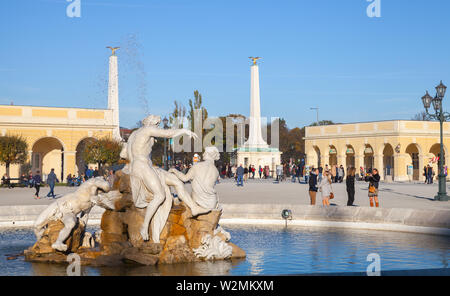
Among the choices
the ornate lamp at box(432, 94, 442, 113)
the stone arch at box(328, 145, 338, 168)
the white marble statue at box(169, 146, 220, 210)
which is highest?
the ornate lamp at box(432, 94, 442, 113)

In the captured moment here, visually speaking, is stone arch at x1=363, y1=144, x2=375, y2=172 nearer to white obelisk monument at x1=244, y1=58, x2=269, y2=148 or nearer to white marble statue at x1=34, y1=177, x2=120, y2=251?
white obelisk monument at x1=244, y1=58, x2=269, y2=148

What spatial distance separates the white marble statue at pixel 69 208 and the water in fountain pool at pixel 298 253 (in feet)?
1.71

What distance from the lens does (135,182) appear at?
9.40 m

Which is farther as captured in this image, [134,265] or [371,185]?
[371,185]

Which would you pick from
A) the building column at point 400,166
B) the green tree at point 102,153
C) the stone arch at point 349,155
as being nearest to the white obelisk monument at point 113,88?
the green tree at point 102,153

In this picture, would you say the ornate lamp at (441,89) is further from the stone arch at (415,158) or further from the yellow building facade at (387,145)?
the stone arch at (415,158)

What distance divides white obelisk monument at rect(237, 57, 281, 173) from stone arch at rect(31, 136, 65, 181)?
52.0ft

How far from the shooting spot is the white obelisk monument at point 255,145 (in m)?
55.5

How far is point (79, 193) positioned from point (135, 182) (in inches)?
41.5

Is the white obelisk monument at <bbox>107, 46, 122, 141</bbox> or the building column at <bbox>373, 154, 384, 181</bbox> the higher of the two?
the white obelisk monument at <bbox>107, 46, 122, 141</bbox>

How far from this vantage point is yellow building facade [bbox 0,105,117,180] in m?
46.9

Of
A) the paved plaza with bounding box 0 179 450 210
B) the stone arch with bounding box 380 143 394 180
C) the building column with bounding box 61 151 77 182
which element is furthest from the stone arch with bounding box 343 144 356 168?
the paved plaza with bounding box 0 179 450 210
